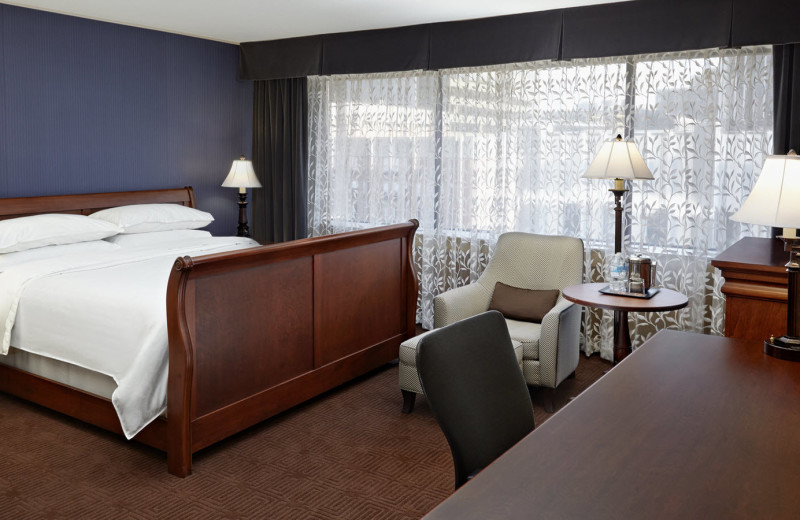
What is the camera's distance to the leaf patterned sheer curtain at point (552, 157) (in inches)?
164

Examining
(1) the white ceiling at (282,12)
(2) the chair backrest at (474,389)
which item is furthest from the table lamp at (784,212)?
(1) the white ceiling at (282,12)

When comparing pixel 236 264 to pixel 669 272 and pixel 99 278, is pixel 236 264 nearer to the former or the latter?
pixel 99 278

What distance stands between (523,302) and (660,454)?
276 cm

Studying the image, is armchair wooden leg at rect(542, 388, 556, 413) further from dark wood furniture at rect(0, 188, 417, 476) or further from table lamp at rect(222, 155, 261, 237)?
table lamp at rect(222, 155, 261, 237)

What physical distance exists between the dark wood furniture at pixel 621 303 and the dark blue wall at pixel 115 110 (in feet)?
11.2

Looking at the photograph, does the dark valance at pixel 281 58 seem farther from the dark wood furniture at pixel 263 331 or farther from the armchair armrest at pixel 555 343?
the armchair armrest at pixel 555 343

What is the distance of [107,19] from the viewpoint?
4.96 meters

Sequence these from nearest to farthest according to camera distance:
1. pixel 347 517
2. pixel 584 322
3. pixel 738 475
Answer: pixel 738 475, pixel 347 517, pixel 584 322

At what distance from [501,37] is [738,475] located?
394cm

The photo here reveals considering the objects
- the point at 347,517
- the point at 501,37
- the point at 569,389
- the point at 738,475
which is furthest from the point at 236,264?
the point at 501,37

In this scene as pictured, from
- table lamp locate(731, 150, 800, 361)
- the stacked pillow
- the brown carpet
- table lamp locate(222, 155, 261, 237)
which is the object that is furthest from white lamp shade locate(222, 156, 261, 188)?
table lamp locate(731, 150, 800, 361)

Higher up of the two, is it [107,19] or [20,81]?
[107,19]

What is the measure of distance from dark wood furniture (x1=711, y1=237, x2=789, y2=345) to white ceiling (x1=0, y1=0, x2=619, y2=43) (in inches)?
92.3

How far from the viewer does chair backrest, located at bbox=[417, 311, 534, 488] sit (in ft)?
5.41
